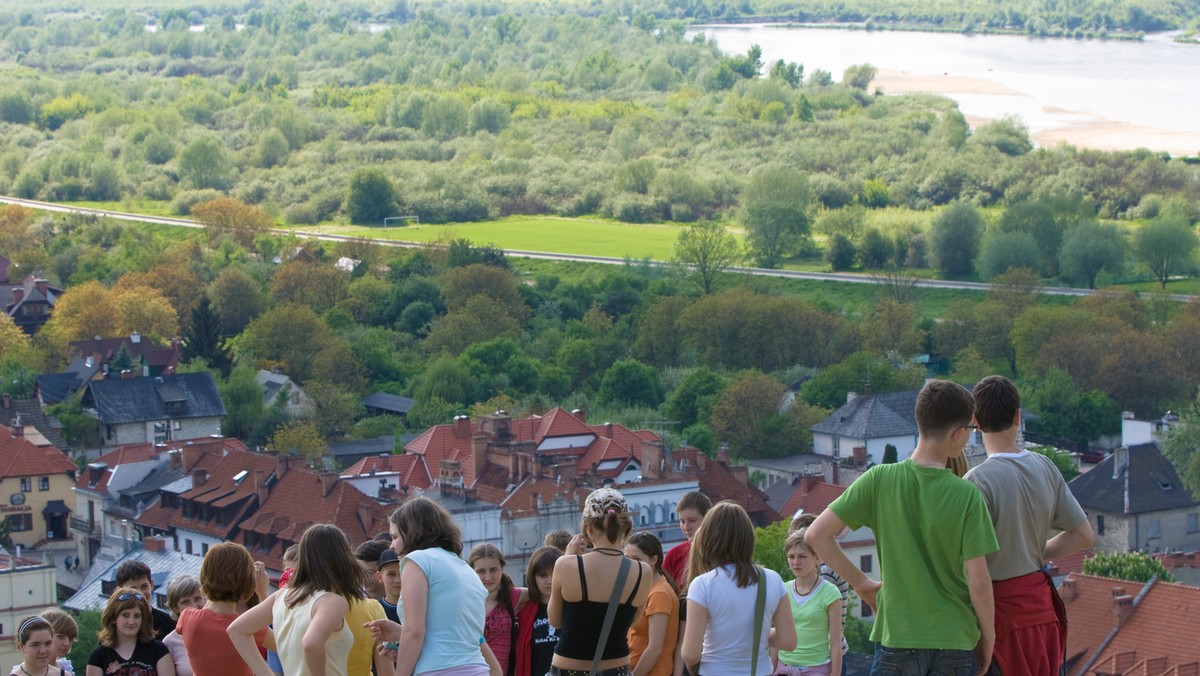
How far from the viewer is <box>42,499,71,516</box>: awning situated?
1444 inches

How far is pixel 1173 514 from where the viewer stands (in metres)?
37.3

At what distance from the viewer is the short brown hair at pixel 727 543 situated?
6914mm

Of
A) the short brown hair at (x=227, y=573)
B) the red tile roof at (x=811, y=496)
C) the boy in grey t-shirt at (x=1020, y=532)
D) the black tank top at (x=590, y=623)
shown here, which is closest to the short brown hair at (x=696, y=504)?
the black tank top at (x=590, y=623)

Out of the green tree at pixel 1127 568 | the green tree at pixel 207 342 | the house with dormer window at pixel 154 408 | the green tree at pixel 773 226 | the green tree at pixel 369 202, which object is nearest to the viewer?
the green tree at pixel 1127 568

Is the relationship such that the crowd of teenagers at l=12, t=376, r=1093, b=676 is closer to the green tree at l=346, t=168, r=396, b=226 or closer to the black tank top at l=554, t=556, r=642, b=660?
the black tank top at l=554, t=556, r=642, b=660

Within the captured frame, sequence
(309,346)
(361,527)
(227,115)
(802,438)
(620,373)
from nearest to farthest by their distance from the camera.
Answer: (361,527)
(802,438)
(620,373)
(309,346)
(227,115)

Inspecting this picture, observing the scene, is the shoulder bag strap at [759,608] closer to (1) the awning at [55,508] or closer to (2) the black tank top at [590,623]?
(2) the black tank top at [590,623]

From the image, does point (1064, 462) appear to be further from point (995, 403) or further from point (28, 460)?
point (995, 403)

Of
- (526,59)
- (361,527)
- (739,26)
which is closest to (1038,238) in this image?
(361,527)

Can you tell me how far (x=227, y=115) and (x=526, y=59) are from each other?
3983 centimetres

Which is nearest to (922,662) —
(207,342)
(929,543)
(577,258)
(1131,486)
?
(929,543)

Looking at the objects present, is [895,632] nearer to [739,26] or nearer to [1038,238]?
[1038,238]

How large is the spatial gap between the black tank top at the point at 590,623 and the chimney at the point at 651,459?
27785 millimetres

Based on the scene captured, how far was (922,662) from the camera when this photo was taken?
6.12 meters
